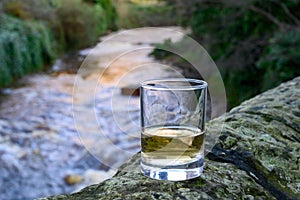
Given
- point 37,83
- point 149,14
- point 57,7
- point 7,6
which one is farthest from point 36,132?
point 57,7

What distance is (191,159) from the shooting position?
837mm

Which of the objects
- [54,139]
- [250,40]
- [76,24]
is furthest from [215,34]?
[76,24]

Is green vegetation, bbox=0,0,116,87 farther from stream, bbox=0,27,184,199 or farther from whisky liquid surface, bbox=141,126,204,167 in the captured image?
whisky liquid surface, bbox=141,126,204,167

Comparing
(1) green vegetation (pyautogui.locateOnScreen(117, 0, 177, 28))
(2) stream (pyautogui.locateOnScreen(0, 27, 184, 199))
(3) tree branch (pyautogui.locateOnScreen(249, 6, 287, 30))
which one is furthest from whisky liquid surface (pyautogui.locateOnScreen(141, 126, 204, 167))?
(1) green vegetation (pyautogui.locateOnScreen(117, 0, 177, 28))

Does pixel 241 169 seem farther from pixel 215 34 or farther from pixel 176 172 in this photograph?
pixel 215 34

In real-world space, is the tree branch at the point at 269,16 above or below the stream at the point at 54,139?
above

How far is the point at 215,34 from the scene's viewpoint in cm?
856

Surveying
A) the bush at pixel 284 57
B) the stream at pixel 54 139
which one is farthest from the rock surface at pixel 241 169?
the bush at pixel 284 57

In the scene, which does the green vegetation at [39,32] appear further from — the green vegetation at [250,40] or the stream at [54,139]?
the green vegetation at [250,40]

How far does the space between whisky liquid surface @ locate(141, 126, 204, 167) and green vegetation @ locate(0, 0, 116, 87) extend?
8.91 metres

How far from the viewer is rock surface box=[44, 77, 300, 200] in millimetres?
781

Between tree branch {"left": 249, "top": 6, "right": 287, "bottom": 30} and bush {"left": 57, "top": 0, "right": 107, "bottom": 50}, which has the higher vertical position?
tree branch {"left": 249, "top": 6, "right": 287, "bottom": 30}

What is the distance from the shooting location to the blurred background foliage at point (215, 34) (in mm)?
6301

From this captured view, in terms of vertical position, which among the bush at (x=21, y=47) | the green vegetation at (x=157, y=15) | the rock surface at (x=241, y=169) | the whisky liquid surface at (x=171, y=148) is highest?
the whisky liquid surface at (x=171, y=148)
